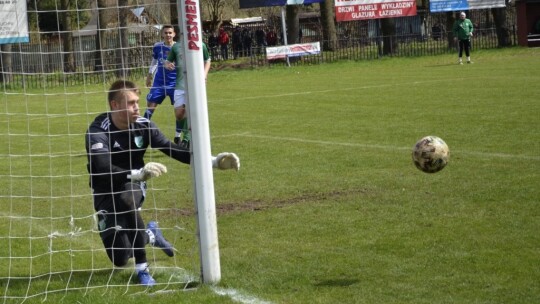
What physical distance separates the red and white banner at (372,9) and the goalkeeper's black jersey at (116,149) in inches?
1379

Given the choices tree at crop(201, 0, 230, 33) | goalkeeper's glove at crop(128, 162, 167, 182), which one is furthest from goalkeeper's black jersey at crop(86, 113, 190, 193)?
tree at crop(201, 0, 230, 33)

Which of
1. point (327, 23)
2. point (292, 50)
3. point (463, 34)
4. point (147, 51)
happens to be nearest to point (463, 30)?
point (463, 34)

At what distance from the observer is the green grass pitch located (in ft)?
20.7

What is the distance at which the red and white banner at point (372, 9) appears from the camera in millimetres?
41375

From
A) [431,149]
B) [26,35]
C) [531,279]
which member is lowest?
[531,279]

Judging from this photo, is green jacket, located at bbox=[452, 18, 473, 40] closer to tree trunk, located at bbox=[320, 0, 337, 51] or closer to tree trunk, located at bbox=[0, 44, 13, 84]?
tree trunk, located at bbox=[320, 0, 337, 51]

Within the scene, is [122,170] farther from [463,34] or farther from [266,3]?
[266,3]

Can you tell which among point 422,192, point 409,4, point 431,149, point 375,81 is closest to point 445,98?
point 375,81

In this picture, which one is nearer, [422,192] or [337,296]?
[337,296]

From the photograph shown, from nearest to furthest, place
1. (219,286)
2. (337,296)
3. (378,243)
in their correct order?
(337,296)
(219,286)
(378,243)

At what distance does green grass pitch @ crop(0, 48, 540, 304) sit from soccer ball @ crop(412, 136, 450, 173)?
50cm

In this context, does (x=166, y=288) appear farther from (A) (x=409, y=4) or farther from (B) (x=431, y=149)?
(A) (x=409, y=4)

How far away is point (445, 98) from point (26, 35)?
40.6 ft

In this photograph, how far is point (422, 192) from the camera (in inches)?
380
